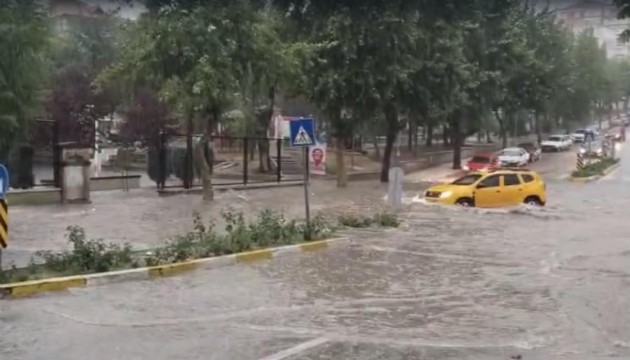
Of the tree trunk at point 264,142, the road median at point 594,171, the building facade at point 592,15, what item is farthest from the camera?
the road median at point 594,171

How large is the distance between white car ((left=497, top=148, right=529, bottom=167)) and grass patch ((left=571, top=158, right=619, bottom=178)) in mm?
4344

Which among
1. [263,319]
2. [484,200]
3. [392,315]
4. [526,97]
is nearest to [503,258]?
[392,315]

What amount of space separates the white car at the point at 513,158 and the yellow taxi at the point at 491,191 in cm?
2705

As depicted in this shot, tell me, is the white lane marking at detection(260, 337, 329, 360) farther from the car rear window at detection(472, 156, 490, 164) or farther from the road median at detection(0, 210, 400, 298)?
the car rear window at detection(472, 156, 490, 164)

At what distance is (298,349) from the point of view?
8.78 metres

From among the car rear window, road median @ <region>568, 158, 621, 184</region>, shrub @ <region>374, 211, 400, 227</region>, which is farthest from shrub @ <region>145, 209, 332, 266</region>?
the car rear window

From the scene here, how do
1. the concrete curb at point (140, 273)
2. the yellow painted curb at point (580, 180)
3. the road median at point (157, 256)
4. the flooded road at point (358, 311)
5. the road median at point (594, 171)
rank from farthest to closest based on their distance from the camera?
the road median at point (594, 171)
the yellow painted curb at point (580, 180)
the road median at point (157, 256)
the concrete curb at point (140, 273)
the flooded road at point (358, 311)

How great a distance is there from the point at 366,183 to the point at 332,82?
9.72 m

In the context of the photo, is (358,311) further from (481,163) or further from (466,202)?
(481,163)

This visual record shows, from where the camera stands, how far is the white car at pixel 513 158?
5688cm

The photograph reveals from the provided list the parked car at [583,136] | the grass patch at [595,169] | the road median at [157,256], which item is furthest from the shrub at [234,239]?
the parked car at [583,136]

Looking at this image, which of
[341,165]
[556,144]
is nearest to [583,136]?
[556,144]

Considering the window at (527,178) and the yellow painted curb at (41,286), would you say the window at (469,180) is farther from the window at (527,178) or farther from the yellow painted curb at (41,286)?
the yellow painted curb at (41,286)

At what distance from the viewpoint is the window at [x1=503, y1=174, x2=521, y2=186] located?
29.0m
